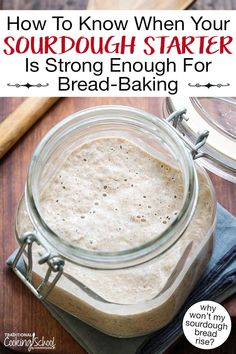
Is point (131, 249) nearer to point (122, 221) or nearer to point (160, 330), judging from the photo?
point (122, 221)

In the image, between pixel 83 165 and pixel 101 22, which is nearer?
pixel 83 165

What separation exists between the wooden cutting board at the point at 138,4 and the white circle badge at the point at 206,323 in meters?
0.39

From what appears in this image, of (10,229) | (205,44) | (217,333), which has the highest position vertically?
(205,44)

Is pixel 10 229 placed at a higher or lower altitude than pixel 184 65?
lower

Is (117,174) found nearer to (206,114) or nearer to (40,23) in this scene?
(206,114)

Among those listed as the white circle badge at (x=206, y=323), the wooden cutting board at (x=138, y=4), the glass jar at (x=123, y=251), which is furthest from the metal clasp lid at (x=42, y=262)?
the wooden cutting board at (x=138, y=4)

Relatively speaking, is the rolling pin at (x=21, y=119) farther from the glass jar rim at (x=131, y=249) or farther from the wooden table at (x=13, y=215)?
the glass jar rim at (x=131, y=249)

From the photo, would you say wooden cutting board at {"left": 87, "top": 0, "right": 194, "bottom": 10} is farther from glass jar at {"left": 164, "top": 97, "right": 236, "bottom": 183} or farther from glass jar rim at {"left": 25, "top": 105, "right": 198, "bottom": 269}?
glass jar rim at {"left": 25, "top": 105, "right": 198, "bottom": 269}

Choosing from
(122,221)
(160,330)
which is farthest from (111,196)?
(160,330)

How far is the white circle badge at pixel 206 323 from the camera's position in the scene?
815 mm

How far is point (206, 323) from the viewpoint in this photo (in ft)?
2.74

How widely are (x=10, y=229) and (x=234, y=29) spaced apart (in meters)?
0.37

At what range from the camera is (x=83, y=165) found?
782 millimetres

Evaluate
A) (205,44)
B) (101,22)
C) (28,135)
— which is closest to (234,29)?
(205,44)
